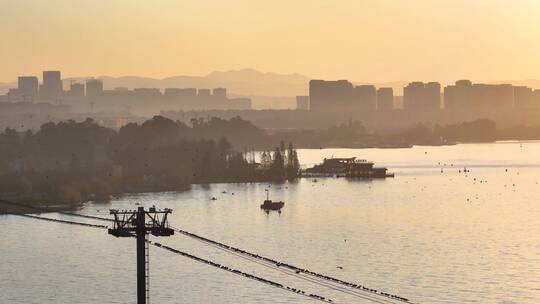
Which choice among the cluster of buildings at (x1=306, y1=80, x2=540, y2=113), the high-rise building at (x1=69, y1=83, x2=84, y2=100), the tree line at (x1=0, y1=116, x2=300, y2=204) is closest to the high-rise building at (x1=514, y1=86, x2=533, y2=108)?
the cluster of buildings at (x1=306, y1=80, x2=540, y2=113)

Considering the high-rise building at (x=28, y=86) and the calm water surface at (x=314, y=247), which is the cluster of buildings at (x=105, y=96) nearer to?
the high-rise building at (x=28, y=86)

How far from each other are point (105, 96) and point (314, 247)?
391 ft

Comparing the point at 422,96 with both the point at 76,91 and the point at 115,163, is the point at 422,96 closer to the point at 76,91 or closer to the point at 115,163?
the point at 76,91

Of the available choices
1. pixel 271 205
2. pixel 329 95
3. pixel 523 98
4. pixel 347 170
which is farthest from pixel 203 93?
pixel 271 205

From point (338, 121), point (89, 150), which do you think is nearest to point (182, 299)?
point (89, 150)

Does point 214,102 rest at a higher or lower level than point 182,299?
higher

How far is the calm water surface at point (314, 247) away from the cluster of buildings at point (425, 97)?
3824 inches

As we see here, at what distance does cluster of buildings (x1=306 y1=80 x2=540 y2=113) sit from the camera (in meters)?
150

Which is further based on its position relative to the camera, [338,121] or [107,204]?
[338,121]

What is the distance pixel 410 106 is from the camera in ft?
503

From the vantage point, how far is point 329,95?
5886 inches

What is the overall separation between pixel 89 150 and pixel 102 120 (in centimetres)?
5928

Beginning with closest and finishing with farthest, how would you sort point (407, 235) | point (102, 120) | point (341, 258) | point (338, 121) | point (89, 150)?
1. point (341, 258)
2. point (407, 235)
3. point (89, 150)
4. point (102, 120)
5. point (338, 121)

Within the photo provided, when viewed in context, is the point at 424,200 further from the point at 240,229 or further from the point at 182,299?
the point at 182,299
